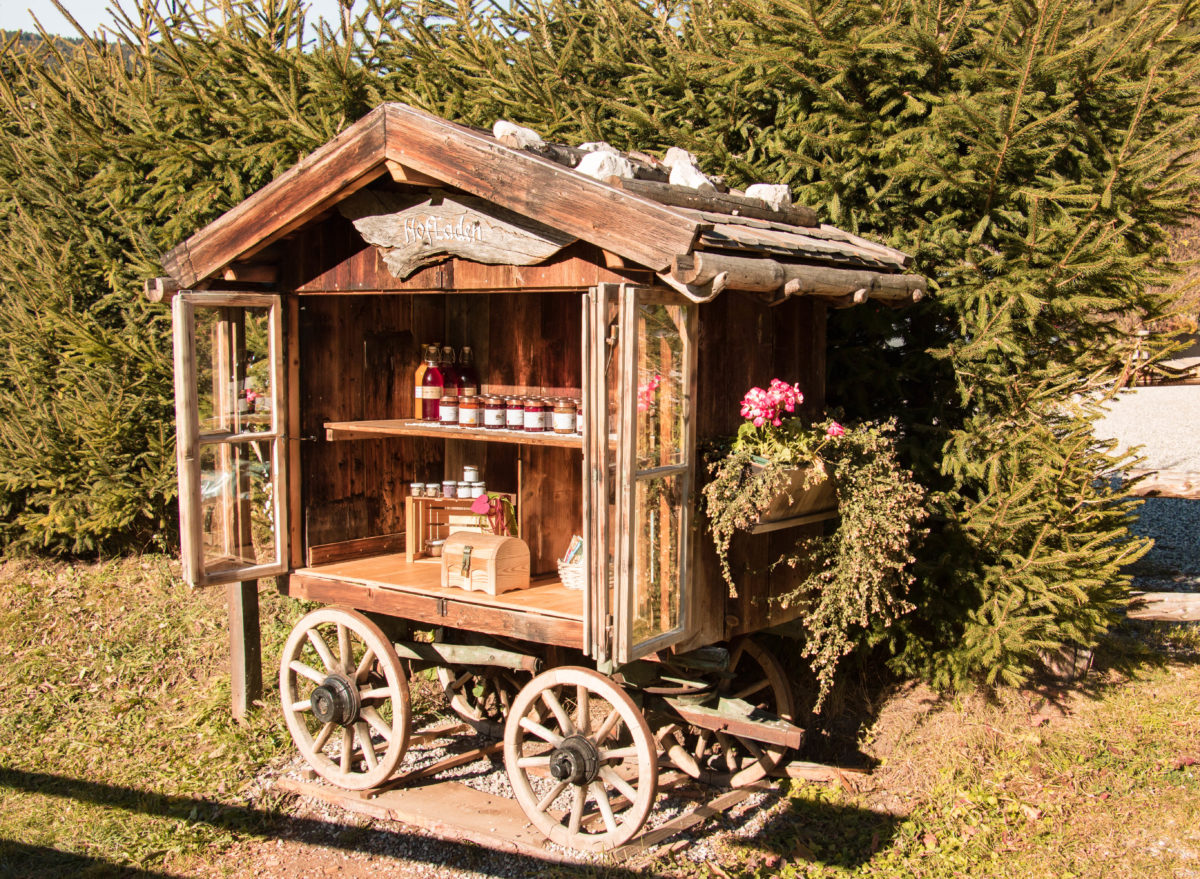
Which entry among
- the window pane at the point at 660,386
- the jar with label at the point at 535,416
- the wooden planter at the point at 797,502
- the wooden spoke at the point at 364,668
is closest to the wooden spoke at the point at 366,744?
the wooden spoke at the point at 364,668

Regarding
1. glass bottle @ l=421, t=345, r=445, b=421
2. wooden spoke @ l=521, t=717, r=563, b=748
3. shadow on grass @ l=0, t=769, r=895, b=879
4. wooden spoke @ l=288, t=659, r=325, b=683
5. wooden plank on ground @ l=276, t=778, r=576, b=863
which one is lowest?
shadow on grass @ l=0, t=769, r=895, b=879

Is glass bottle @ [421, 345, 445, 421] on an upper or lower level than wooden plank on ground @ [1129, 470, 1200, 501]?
upper

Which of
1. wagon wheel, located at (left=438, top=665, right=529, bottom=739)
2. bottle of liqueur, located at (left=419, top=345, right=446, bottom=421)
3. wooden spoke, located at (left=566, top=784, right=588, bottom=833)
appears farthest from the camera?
wagon wheel, located at (left=438, top=665, right=529, bottom=739)

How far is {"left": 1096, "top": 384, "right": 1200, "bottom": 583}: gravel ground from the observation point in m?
7.51

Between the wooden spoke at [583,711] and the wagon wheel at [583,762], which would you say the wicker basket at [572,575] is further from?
the wooden spoke at [583,711]

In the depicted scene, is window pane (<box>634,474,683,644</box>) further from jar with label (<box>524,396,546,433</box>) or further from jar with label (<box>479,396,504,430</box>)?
jar with label (<box>479,396,504,430</box>)

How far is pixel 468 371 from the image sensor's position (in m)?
6.02

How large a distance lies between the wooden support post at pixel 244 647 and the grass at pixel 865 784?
0.42 ft

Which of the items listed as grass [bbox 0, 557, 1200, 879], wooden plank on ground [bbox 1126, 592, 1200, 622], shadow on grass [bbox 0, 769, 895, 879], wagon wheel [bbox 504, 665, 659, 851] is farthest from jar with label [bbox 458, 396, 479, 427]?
wooden plank on ground [bbox 1126, 592, 1200, 622]

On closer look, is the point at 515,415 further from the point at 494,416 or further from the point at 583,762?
the point at 583,762

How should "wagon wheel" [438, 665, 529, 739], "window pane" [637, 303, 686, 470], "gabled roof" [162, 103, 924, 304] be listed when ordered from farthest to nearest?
1. "wagon wheel" [438, 665, 529, 739]
2. "window pane" [637, 303, 686, 470]
3. "gabled roof" [162, 103, 924, 304]

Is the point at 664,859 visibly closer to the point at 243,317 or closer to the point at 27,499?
the point at 243,317

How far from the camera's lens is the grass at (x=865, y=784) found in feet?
15.7

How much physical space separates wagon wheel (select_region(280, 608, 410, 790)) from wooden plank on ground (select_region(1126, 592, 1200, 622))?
14.8 ft
